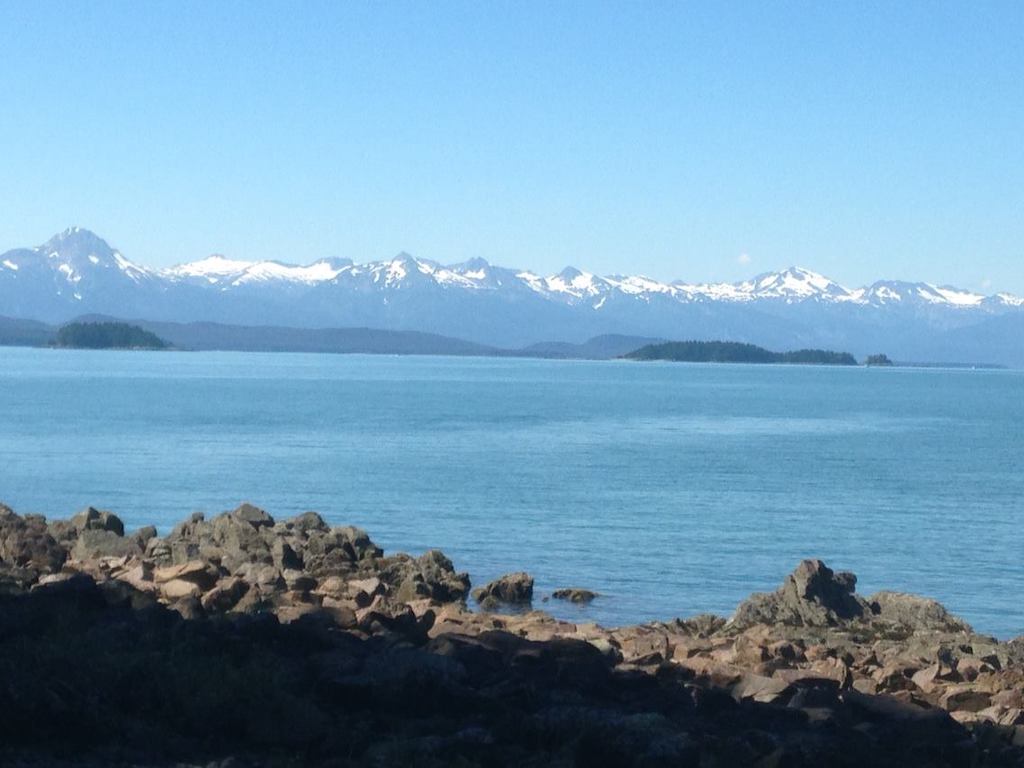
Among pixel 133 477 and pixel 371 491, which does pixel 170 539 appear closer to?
pixel 371 491

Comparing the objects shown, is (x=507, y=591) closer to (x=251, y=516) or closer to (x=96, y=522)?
(x=251, y=516)

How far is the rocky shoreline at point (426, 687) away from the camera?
31.0 feet

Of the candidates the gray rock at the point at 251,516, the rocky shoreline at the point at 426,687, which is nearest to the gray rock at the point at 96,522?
the gray rock at the point at 251,516

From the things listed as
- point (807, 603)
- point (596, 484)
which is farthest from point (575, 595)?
point (596, 484)

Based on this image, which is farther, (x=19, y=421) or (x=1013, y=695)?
(x=19, y=421)

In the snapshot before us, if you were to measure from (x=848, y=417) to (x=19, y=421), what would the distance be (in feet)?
180

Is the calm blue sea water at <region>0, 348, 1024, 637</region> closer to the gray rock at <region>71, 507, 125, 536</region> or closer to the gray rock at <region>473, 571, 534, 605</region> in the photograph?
the gray rock at <region>473, 571, 534, 605</region>

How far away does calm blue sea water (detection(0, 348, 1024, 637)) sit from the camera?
29469 millimetres

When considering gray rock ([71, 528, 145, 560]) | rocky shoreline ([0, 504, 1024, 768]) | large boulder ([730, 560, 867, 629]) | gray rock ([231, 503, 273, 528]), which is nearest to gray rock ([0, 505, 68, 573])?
rocky shoreline ([0, 504, 1024, 768])

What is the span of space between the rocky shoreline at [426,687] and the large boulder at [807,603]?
2004 mm

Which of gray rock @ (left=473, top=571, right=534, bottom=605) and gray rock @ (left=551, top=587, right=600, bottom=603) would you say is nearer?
gray rock @ (left=473, top=571, right=534, bottom=605)

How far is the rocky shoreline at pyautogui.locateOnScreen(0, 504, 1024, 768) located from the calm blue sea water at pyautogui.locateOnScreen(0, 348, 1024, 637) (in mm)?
7694

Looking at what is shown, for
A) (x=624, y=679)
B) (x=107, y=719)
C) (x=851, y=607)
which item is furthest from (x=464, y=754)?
(x=851, y=607)

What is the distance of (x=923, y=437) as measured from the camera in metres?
75.6
